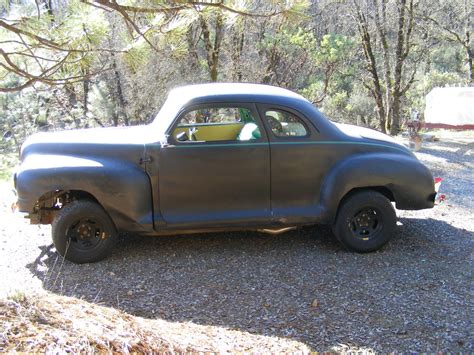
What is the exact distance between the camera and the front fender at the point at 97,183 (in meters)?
4.43

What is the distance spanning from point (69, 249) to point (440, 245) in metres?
4.12

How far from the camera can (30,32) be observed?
3.86m

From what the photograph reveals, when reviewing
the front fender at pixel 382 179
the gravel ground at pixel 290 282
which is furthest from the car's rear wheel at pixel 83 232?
the front fender at pixel 382 179

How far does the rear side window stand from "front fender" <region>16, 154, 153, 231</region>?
1478mm

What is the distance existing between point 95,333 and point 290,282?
2128mm

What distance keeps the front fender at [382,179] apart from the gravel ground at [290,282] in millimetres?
542

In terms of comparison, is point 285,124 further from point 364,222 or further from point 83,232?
point 83,232

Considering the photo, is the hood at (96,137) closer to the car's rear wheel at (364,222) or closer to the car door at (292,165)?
the car door at (292,165)

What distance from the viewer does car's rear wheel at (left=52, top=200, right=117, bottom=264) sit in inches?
179

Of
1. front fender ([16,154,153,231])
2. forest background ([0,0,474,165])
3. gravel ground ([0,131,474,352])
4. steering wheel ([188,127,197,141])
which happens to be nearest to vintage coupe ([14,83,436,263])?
front fender ([16,154,153,231])

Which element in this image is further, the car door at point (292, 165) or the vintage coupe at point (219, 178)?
the car door at point (292, 165)

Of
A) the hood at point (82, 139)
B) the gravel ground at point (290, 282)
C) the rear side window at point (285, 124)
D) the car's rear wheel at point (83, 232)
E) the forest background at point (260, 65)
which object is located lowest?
the gravel ground at point (290, 282)

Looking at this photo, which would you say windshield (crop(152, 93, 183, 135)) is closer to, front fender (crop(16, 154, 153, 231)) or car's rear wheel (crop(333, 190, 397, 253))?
front fender (crop(16, 154, 153, 231))

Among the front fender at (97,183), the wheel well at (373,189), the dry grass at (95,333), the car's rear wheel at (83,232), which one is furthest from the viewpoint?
the wheel well at (373,189)
